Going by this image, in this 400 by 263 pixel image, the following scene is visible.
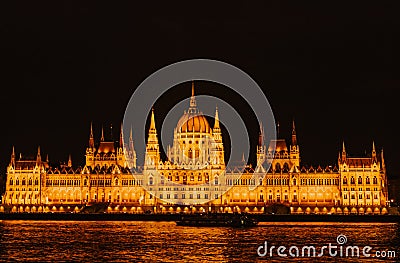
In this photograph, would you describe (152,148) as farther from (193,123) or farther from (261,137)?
(261,137)

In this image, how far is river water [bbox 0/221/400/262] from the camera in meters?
70.6

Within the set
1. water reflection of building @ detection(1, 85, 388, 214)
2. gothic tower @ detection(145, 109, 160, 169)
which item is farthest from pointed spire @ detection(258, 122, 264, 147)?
gothic tower @ detection(145, 109, 160, 169)

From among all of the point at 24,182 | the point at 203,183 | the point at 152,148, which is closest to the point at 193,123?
the point at 152,148

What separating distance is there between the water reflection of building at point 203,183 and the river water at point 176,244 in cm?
4799

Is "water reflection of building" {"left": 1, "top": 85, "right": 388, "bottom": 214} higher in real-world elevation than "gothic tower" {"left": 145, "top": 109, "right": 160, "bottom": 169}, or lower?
lower

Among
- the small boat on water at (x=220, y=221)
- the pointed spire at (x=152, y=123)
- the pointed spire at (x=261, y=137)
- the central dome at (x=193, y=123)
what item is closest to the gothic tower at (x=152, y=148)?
the pointed spire at (x=152, y=123)

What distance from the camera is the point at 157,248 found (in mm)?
79812

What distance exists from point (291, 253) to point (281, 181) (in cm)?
8793

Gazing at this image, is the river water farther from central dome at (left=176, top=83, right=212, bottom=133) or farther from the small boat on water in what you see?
central dome at (left=176, top=83, right=212, bottom=133)

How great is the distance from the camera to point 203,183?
16288 centimetres

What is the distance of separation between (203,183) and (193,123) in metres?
17.6

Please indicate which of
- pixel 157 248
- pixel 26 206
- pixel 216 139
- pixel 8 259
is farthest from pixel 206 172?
pixel 8 259

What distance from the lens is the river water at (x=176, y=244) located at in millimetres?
70625

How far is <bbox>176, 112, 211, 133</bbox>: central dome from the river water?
2595 inches
